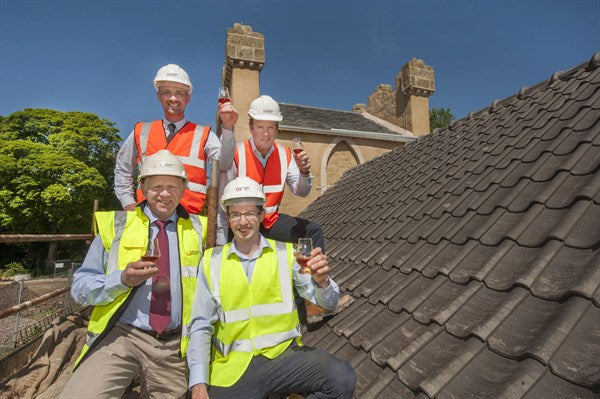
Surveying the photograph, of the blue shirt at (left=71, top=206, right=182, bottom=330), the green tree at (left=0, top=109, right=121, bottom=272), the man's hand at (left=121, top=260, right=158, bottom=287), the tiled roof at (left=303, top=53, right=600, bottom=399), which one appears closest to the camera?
the tiled roof at (left=303, top=53, right=600, bottom=399)

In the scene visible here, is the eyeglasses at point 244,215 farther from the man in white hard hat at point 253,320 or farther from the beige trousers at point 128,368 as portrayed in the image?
the beige trousers at point 128,368

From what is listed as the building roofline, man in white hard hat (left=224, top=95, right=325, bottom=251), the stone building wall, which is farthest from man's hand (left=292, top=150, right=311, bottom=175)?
the stone building wall

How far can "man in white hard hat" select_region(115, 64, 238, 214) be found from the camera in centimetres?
374

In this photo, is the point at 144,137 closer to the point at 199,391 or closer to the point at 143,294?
the point at 143,294

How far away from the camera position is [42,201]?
28953mm

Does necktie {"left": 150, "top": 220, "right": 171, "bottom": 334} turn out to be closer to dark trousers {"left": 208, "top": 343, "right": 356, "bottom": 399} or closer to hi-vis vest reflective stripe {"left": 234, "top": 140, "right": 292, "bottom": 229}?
dark trousers {"left": 208, "top": 343, "right": 356, "bottom": 399}

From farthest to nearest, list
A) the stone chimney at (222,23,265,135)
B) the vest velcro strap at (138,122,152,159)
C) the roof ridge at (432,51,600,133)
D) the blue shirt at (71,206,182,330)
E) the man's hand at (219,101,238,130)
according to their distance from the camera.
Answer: the stone chimney at (222,23,265,135), the roof ridge at (432,51,600,133), the vest velcro strap at (138,122,152,159), the man's hand at (219,101,238,130), the blue shirt at (71,206,182,330)

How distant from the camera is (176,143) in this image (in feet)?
12.4

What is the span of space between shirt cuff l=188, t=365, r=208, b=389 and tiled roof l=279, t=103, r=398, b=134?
16357 mm

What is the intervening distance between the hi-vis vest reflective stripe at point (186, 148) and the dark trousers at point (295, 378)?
181cm

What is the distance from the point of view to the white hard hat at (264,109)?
12.4ft

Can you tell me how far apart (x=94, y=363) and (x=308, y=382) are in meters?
1.65

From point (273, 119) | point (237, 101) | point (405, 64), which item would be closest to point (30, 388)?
point (273, 119)

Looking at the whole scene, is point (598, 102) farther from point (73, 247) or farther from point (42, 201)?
point (73, 247)
